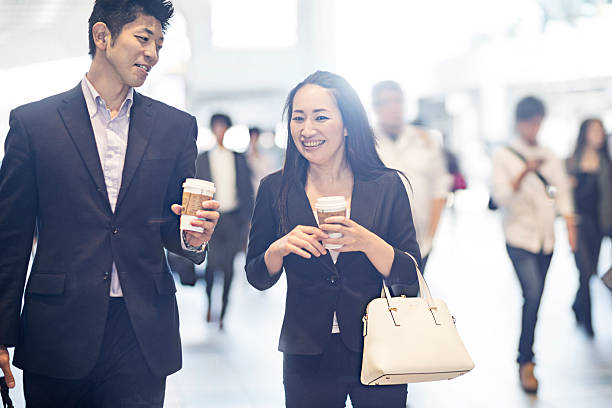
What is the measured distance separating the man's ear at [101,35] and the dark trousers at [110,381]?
30.6 inches

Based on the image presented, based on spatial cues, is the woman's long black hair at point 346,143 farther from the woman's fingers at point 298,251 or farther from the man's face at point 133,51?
the man's face at point 133,51

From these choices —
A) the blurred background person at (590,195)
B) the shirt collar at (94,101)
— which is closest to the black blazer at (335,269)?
the shirt collar at (94,101)

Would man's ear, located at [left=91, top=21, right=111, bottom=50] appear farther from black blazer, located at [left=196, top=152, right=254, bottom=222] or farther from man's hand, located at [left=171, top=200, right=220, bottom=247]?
black blazer, located at [left=196, top=152, right=254, bottom=222]

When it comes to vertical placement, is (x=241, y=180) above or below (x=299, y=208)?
below

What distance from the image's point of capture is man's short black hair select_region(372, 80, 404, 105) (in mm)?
4539

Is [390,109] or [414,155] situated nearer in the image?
[390,109]

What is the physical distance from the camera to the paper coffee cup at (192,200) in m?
1.93

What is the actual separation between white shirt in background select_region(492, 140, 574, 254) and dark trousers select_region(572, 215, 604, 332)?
1528mm

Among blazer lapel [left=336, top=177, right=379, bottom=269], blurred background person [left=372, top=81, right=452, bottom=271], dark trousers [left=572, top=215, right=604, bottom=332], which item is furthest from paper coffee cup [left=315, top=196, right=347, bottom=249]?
dark trousers [left=572, top=215, right=604, bottom=332]

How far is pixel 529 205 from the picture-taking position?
14.6 feet

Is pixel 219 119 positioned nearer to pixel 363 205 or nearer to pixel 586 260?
pixel 586 260

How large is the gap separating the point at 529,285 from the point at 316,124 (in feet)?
8.70

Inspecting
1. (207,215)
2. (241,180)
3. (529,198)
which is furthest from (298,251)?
(241,180)

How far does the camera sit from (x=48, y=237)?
1989 mm
